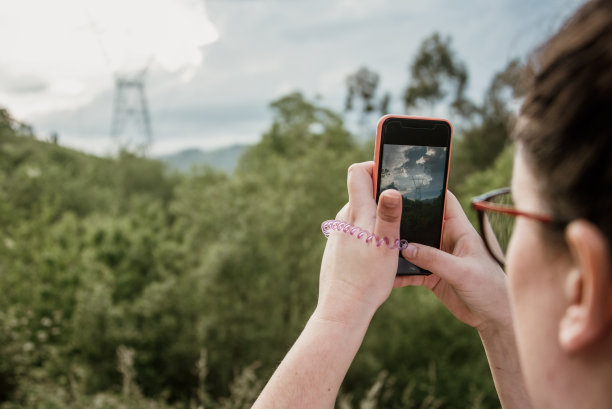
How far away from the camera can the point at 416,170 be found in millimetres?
1515

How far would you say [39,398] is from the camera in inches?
245

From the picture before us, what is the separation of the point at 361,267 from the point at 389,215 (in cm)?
16

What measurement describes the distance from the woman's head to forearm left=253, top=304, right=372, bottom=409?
17.3 inches

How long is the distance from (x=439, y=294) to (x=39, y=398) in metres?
6.57

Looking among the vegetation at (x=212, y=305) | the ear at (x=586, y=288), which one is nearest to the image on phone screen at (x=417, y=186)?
the ear at (x=586, y=288)

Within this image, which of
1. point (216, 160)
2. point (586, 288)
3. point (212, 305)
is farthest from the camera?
point (216, 160)

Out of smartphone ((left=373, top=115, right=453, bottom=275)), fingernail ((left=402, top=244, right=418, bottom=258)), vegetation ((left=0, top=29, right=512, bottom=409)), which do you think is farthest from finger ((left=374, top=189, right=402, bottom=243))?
vegetation ((left=0, top=29, right=512, bottom=409))

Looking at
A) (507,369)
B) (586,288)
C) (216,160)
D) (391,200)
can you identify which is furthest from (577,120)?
(216,160)

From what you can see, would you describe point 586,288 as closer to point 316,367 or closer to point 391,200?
point 391,200

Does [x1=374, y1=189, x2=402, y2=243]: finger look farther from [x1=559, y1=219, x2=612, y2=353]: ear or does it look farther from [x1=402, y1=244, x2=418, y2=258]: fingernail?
[x1=559, y1=219, x2=612, y2=353]: ear

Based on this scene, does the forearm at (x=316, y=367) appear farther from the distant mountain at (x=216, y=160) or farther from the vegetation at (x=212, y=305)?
the distant mountain at (x=216, y=160)

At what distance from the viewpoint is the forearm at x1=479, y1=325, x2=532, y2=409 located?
135 cm

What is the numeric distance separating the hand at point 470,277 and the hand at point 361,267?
0.15 metres

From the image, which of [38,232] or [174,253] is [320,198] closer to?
[174,253]
